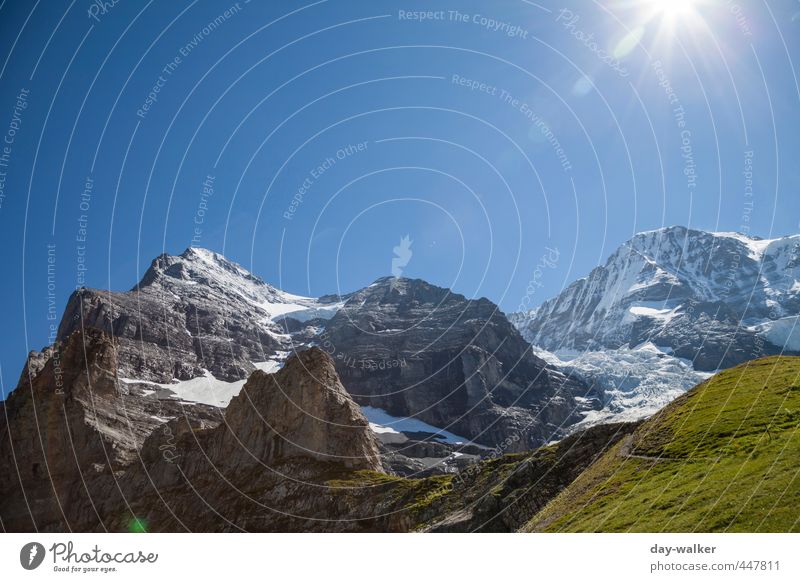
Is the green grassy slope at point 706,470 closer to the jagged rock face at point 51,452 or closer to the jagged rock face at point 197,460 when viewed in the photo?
the jagged rock face at point 197,460

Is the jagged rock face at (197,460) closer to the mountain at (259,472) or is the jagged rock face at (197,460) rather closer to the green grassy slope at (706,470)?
the mountain at (259,472)

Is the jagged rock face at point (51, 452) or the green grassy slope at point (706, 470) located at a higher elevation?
the jagged rock face at point (51, 452)

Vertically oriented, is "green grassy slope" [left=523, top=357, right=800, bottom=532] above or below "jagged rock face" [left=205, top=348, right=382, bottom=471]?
below

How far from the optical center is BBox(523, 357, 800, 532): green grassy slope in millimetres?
40875

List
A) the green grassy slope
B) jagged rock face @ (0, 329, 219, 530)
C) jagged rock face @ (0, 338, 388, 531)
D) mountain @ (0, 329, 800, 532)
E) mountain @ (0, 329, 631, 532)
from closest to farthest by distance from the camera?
1. the green grassy slope
2. mountain @ (0, 329, 800, 532)
3. mountain @ (0, 329, 631, 532)
4. jagged rock face @ (0, 338, 388, 531)
5. jagged rock face @ (0, 329, 219, 530)

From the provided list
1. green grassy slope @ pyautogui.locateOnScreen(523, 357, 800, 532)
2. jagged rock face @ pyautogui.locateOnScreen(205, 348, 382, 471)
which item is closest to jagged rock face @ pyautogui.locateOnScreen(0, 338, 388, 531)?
jagged rock face @ pyautogui.locateOnScreen(205, 348, 382, 471)

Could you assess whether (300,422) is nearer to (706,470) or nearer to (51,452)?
(51,452)

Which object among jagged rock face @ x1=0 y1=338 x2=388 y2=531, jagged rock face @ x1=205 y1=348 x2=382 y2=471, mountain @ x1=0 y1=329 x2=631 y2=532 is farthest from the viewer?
jagged rock face @ x1=205 y1=348 x2=382 y2=471

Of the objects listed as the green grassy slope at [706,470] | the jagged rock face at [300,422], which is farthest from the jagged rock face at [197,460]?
the green grassy slope at [706,470]

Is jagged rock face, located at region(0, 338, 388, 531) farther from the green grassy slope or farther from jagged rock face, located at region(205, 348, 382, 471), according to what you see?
the green grassy slope

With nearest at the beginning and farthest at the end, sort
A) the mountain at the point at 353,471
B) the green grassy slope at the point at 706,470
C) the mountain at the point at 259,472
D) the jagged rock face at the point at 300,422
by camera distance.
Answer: the green grassy slope at the point at 706,470, the mountain at the point at 353,471, the mountain at the point at 259,472, the jagged rock face at the point at 300,422

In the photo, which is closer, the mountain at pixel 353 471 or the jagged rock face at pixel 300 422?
the mountain at pixel 353 471

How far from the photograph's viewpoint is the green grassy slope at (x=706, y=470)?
134ft

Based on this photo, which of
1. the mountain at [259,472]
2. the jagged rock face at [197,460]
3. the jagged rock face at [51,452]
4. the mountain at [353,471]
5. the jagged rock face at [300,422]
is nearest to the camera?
the mountain at [353,471]
